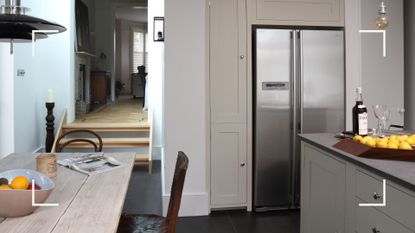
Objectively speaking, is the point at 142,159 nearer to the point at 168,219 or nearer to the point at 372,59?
the point at 372,59

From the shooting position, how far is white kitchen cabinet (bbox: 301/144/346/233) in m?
2.07

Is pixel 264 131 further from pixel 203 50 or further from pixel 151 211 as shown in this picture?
pixel 151 211

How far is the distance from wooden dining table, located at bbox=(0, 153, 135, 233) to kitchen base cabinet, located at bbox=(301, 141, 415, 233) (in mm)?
1086

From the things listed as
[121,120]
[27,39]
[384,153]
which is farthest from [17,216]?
[121,120]

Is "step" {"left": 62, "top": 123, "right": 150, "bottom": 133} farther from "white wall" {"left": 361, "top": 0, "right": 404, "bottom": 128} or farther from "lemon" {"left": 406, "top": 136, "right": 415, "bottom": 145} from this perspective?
"lemon" {"left": 406, "top": 136, "right": 415, "bottom": 145}

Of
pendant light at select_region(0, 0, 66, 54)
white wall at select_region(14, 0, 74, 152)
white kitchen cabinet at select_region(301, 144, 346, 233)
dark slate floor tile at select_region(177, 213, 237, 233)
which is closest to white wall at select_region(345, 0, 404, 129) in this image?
white kitchen cabinet at select_region(301, 144, 346, 233)

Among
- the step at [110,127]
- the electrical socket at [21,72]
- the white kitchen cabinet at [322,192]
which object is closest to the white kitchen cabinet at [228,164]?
the white kitchen cabinet at [322,192]

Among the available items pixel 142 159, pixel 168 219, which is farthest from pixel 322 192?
pixel 142 159

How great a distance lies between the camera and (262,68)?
3.48 meters

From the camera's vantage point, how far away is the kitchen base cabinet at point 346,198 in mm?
1506

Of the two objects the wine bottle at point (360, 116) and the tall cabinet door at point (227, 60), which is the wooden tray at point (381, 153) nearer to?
the wine bottle at point (360, 116)

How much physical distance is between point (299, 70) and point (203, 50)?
0.91 meters

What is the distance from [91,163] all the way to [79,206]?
2.71 feet

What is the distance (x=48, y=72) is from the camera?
595cm
